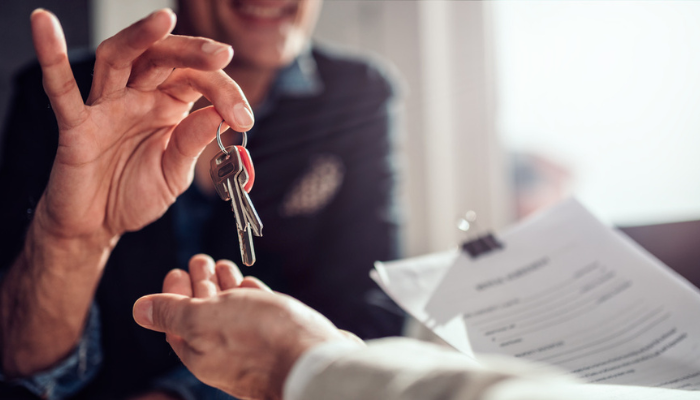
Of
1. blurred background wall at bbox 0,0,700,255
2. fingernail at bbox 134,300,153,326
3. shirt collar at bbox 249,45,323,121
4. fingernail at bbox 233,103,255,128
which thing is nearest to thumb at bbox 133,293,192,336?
fingernail at bbox 134,300,153,326

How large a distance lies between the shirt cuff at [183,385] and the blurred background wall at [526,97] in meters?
0.33

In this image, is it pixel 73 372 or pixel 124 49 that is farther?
pixel 73 372

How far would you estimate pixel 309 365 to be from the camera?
8.0 inches

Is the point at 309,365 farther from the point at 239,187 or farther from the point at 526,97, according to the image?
the point at 526,97

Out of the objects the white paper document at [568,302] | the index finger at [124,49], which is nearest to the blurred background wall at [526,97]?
the index finger at [124,49]

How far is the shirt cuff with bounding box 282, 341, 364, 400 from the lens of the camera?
20 cm

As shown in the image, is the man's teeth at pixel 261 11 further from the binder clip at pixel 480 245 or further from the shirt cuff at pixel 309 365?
the shirt cuff at pixel 309 365

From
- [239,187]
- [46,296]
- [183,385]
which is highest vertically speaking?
[239,187]

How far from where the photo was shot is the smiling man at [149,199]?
279mm

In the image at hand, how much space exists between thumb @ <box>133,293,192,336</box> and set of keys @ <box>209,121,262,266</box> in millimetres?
47

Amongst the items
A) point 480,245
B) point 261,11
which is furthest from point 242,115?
point 261,11

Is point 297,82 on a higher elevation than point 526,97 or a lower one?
higher

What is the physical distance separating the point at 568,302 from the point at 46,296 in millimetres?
428

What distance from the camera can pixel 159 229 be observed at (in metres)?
0.42
